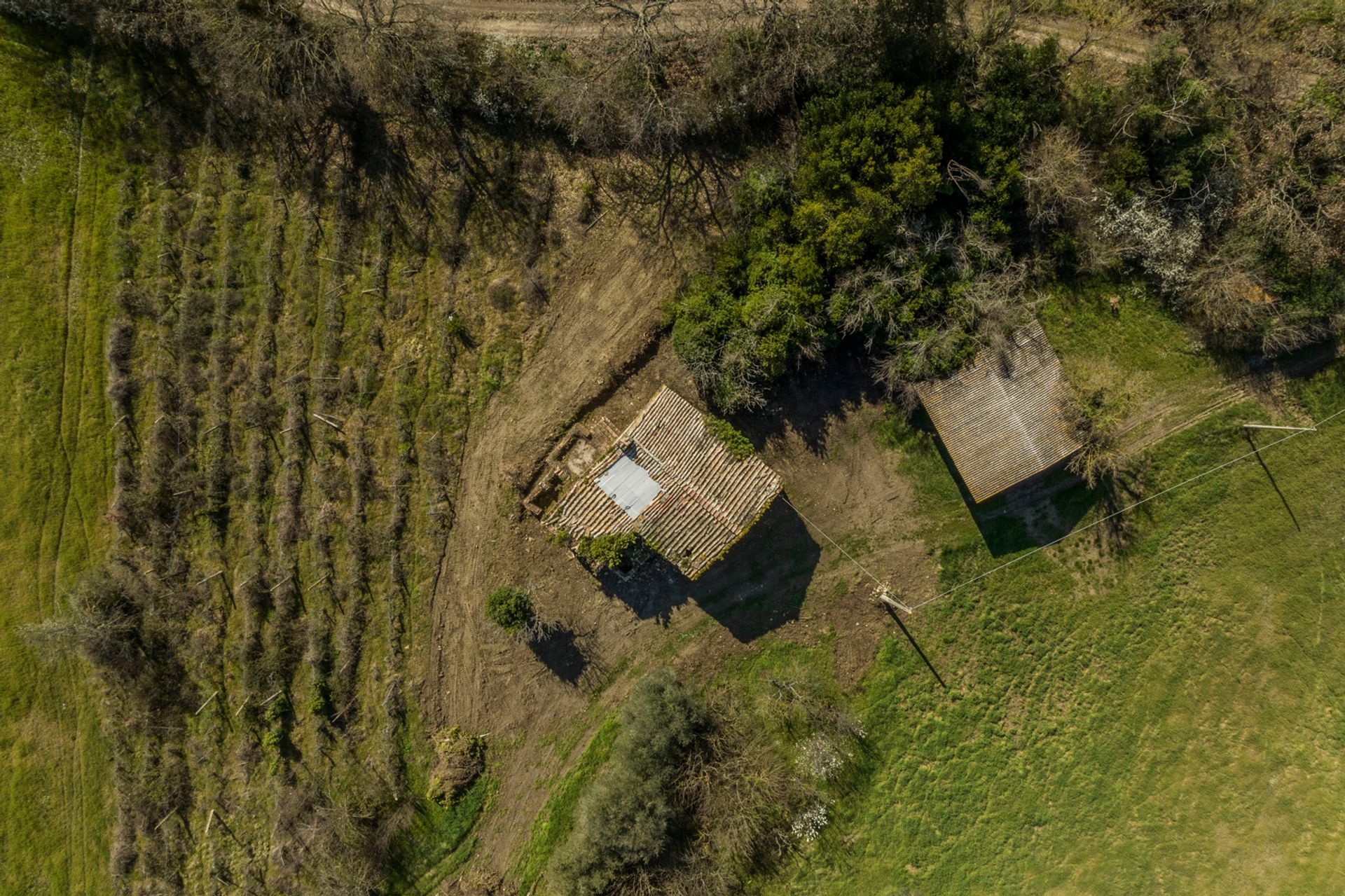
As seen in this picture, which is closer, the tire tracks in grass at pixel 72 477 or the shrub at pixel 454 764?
the shrub at pixel 454 764

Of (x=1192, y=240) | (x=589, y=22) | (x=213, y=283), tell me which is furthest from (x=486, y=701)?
(x=1192, y=240)

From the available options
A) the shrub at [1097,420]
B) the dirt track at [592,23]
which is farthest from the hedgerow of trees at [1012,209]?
the shrub at [1097,420]

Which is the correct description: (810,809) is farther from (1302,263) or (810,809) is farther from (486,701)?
(1302,263)

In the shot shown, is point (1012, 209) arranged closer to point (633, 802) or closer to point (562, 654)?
point (562, 654)

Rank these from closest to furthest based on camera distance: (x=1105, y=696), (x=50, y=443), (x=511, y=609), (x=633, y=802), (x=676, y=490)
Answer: (x=676, y=490), (x=633, y=802), (x=511, y=609), (x=50, y=443), (x=1105, y=696)

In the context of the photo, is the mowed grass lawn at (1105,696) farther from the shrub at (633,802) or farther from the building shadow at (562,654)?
the building shadow at (562,654)

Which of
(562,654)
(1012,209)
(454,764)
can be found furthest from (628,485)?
(1012,209)
